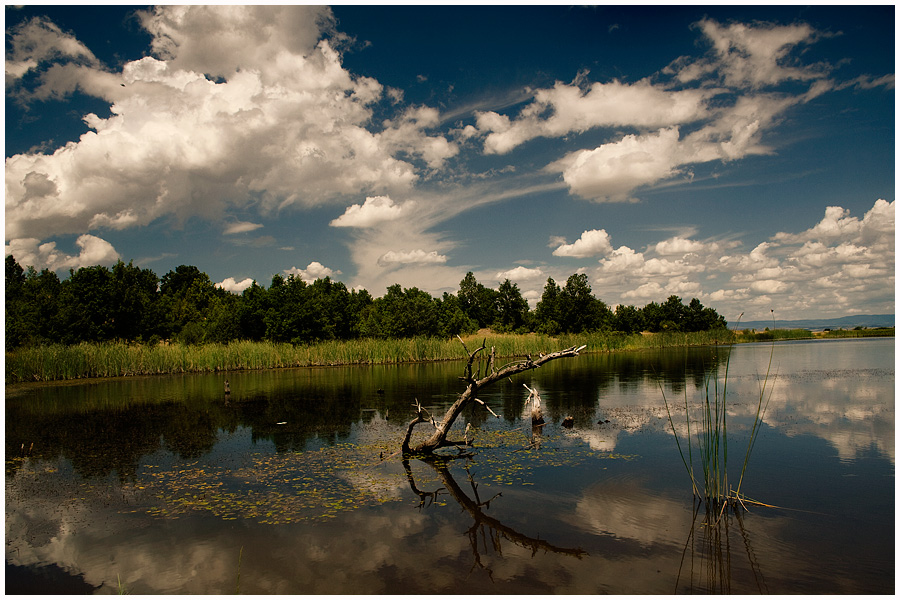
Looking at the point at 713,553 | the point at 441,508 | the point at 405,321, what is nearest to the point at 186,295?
the point at 405,321

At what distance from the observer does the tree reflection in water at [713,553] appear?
5.97m

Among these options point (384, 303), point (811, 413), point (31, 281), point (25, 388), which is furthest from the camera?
point (384, 303)

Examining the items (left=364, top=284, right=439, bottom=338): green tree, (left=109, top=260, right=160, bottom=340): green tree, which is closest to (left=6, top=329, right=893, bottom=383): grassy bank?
(left=109, top=260, right=160, bottom=340): green tree

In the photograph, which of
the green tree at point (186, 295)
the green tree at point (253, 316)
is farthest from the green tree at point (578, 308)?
the green tree at point (186, 295)

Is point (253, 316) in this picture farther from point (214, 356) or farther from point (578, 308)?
point (578, 308)

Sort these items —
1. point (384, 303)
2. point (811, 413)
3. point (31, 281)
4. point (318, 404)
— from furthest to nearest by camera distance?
point (384, 303) → point (31, 281) → point (318, 404) → point (811, 413)

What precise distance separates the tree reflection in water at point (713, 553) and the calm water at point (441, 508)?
0.03m

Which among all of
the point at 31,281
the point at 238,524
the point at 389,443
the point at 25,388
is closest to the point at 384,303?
the point at 31,281

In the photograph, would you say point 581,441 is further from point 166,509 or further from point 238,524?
point 166,509

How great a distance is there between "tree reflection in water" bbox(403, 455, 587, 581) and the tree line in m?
36.3

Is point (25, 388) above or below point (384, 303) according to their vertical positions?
below

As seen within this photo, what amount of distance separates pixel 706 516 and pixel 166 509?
8.37 metres

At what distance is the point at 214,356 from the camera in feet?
118

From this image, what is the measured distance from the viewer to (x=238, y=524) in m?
7.97
